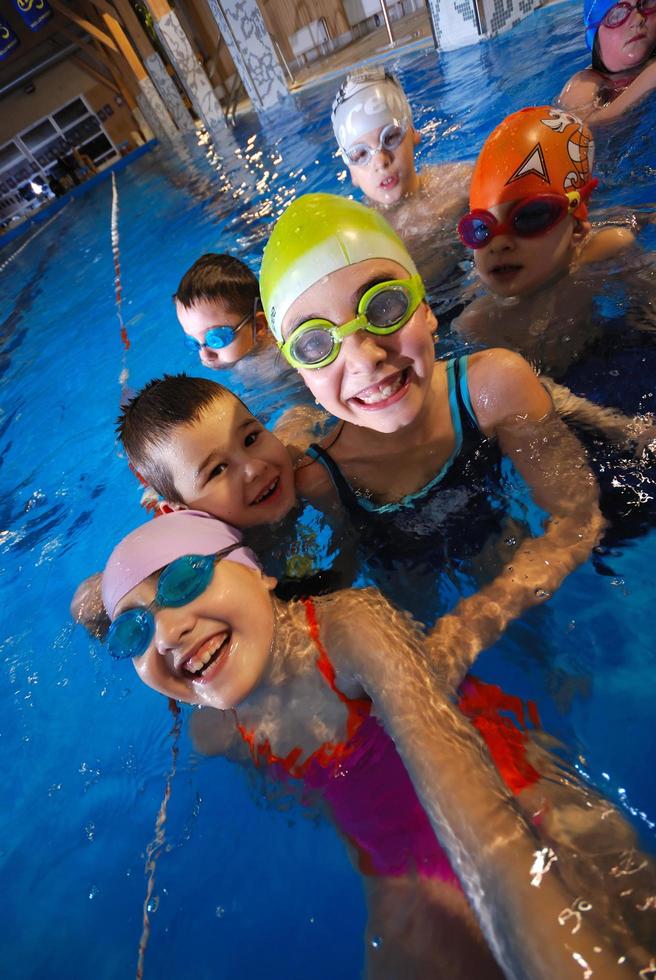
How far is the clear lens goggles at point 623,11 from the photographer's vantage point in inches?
185

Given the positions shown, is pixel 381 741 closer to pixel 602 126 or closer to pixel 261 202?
pixel 602 126

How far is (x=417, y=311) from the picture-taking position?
2051 mm

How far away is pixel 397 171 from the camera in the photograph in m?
4.19

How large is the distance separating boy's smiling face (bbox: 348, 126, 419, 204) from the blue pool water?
1441mm

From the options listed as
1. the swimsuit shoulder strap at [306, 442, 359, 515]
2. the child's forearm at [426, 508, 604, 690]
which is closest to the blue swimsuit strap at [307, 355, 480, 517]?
the swimsuit shoulder strap at [306, 442, 359, 515]

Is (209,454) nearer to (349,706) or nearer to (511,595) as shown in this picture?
(349,706)

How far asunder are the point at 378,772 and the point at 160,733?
1.40m

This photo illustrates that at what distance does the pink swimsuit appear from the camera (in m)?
1.74

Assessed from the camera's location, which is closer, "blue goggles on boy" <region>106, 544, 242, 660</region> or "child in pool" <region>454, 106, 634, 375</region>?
"blue goggles on boy" <region>106, 544, 242, 660</region>

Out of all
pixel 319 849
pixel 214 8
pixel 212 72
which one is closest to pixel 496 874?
pixel 319 849

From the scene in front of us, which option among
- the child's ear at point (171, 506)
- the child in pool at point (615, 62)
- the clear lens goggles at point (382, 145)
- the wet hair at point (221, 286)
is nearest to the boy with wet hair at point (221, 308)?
the wet hair at point (221, 286)

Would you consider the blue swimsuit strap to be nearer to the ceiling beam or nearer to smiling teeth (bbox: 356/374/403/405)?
smiling teeth (bbox: 356/374/403/405)

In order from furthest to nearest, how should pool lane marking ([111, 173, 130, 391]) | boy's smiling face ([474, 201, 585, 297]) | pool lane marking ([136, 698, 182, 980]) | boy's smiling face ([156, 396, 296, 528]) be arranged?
pool lane marking ([111, 173, 130, 391]) < boy's smiling face ([474, 201, 585, 297]) < boy's smiling face ([156, 396, 296, 528]) < pool lane marking ([136, 698, 182, 980])

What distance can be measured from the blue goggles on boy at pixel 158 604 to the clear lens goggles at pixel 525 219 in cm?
208
